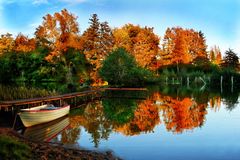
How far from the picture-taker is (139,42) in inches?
2820

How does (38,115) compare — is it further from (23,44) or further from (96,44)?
(23,44)

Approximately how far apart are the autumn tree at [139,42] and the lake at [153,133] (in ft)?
149

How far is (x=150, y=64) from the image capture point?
75062mm

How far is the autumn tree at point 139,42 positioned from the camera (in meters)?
69.1

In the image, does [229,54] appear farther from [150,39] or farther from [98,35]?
[98,35]

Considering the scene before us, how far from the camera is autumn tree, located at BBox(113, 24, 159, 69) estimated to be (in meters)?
69.1

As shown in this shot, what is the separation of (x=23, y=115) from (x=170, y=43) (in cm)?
6488

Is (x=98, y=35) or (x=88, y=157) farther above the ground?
(x=98, y=35)

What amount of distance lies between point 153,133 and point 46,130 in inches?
217

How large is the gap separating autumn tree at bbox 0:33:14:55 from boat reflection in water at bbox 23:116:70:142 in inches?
2002

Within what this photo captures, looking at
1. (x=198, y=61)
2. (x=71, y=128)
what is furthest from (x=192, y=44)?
(x=71, y=128)

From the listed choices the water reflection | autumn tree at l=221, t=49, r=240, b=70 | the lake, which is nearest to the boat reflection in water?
the lake

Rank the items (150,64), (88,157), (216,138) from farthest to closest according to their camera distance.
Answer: (150,64) → (216,138) → (88,157)

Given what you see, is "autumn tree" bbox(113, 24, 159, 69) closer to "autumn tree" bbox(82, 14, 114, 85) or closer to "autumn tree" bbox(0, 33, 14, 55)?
"autumn tree" bbox(82, 14, 114, 85)
